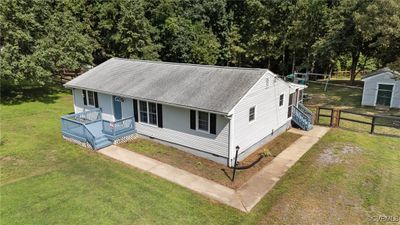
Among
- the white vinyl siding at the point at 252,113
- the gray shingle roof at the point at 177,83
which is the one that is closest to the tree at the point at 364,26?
the gray shingle roof at the point at 177,83

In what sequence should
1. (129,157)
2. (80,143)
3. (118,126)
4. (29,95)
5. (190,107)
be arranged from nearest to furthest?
(190,107) → (129,157) → (80,143) → (118,126) → (29,95)

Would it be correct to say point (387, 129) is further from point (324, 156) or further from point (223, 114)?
point (223, 114)

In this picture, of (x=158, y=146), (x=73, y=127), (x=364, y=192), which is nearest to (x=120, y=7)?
(x=73, y=127)

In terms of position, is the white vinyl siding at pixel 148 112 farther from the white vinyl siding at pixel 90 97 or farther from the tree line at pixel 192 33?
the tree line at pixel 192 33

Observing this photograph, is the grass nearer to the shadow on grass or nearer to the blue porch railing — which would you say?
the blue porch railing

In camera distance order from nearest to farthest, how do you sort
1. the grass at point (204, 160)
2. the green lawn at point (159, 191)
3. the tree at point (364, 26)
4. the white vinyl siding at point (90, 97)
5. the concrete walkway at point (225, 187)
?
1. the green lawn at point (159, 191)
2. the concrete walkway at point (225, 187)
3. the grass at point (204, 160)
4. the white vinyl siding at point (90, 97)
5. the tree at point (364, 26)

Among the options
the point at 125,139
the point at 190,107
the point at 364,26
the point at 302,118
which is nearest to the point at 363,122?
the point at 302,118

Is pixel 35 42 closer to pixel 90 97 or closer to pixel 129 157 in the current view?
pixel 90 97

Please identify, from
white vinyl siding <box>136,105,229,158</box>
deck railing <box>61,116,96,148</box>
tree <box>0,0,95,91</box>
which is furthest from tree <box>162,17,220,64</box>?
deck railing <box>61,116,96,148</box>
